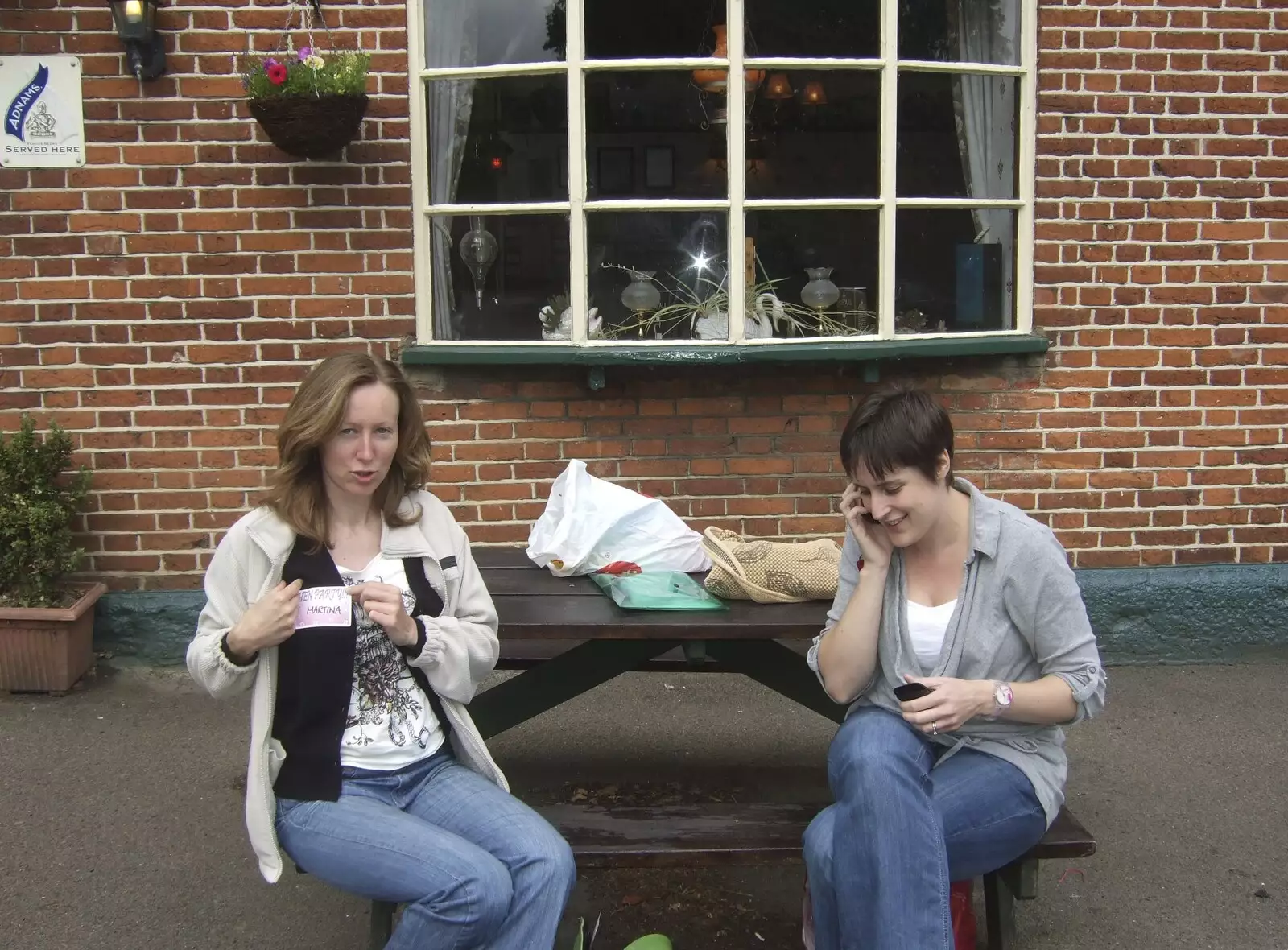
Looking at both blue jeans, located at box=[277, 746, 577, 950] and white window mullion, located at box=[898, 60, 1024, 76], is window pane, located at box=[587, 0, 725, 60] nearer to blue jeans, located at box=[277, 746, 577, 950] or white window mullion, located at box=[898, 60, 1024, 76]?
white window mullion, located at box=[898, 60, 1024, 76]

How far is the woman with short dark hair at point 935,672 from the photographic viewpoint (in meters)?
2.53

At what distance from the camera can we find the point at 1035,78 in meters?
4.90

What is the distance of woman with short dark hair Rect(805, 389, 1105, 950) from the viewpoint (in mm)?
2529

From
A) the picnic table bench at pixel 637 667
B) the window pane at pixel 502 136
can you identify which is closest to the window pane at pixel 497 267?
the window pane at pixel 502 136

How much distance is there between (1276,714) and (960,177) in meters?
2.33

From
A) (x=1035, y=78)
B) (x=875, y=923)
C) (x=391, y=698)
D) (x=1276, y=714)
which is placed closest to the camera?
(x=875, y=923)

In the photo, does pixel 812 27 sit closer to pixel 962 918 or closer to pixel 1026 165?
pixel 1026 165

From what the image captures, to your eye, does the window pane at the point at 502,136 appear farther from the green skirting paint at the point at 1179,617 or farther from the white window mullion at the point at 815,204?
the green skirting paint at the point at 1179,617

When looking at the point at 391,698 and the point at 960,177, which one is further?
the point at 960,177

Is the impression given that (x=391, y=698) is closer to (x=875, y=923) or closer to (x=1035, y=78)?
(x=875, y=923)

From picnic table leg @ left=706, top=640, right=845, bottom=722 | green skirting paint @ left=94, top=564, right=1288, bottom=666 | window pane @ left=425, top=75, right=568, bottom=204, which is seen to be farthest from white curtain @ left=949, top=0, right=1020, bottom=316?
picnic table leg @ left=706, top=640, right=845, bottom=722

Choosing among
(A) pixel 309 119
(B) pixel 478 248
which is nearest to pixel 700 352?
(B) pixel 478 248

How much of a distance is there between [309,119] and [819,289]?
2.00m

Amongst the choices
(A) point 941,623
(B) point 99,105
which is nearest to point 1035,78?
(A) point 941,623
